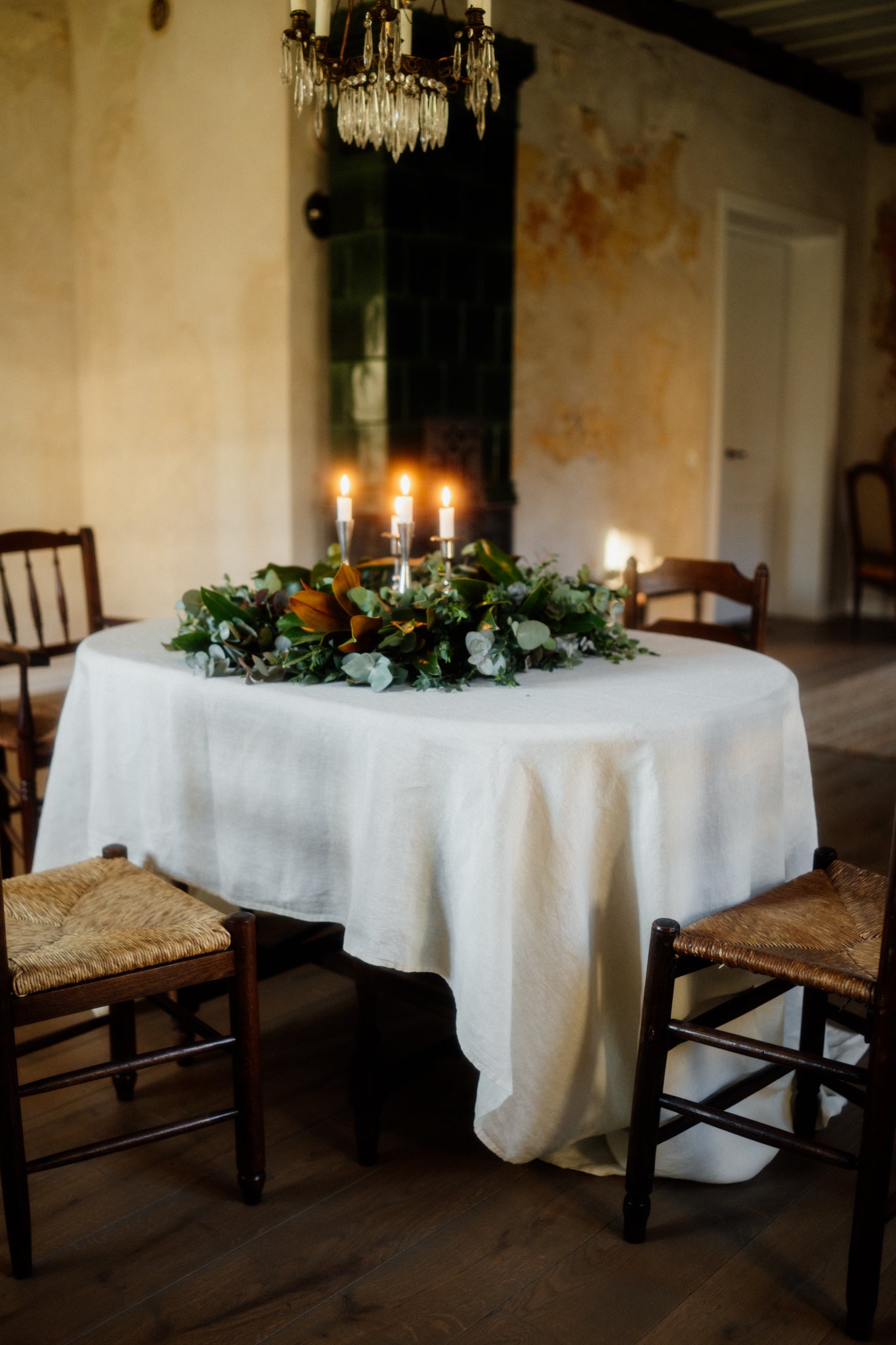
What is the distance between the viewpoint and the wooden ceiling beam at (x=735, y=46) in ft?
17.5

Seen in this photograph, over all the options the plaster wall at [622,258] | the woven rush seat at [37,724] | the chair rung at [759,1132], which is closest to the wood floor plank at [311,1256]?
the chair rung at [759,1132]

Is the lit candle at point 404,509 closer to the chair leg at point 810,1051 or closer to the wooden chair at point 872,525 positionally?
the chair leg at point 810,1051

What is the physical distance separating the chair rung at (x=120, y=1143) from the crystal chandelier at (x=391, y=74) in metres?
1.67

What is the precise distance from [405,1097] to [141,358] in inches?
145

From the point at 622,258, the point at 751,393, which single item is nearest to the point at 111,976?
the point at 622,258

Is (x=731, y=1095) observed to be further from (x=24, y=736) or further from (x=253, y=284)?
(x=253, y=284)

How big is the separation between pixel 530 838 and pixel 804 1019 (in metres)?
0.60

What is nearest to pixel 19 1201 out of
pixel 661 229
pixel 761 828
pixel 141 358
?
pixel 761 828

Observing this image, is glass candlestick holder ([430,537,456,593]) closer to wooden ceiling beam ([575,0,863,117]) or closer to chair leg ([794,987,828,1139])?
chair leg ([794,987,828,1139])

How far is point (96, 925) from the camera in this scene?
1663mm

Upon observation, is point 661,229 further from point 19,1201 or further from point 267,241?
point 19,1201

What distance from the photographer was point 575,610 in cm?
202

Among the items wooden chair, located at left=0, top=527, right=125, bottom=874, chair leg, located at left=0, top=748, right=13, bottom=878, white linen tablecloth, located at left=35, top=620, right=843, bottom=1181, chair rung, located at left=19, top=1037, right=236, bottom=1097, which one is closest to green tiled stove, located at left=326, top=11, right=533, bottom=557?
wooden chair, located at left=0, top=527, right=125, bottom=874

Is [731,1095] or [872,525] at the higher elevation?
[872,525]
